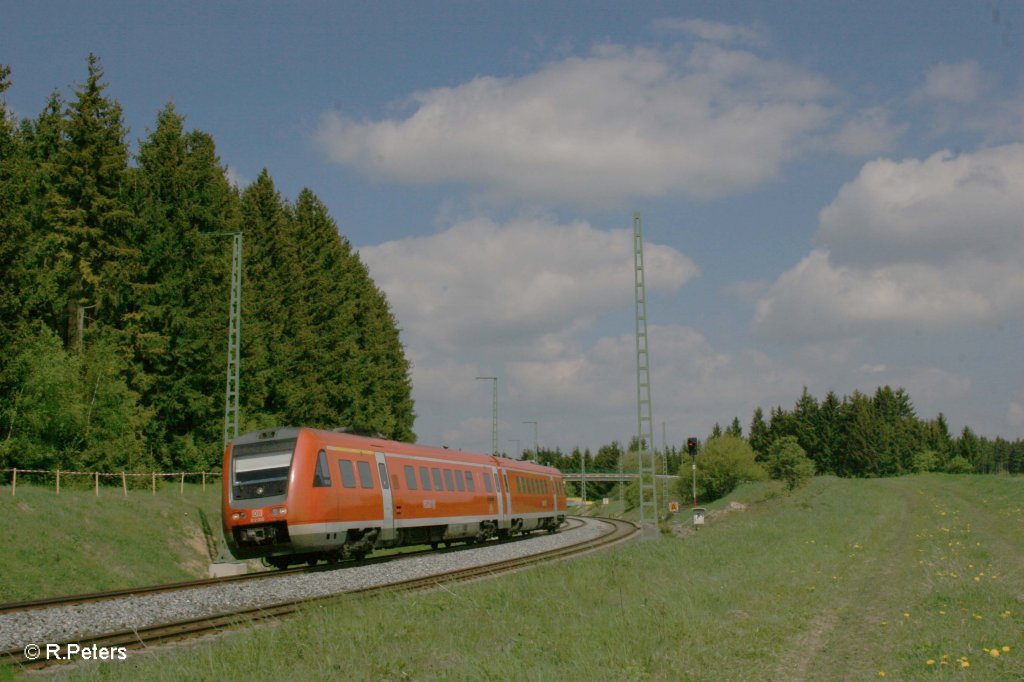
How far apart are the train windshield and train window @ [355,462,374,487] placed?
262 cm

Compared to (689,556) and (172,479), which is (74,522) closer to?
(172,479)

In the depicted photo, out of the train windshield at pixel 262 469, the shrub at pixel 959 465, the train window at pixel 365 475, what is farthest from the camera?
the shrub at pixel 959 465

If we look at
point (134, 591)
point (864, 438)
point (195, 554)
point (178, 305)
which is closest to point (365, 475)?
point (134, 591)

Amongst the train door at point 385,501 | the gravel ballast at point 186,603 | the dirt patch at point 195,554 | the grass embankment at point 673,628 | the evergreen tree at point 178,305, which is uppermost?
the evergreen tree at point 178,305

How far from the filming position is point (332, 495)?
22.4 metres

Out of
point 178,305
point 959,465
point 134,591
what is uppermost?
point 178,305

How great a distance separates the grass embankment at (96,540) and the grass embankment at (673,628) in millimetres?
12977

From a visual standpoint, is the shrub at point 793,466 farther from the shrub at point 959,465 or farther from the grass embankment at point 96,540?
A: the shrub at point 959,465

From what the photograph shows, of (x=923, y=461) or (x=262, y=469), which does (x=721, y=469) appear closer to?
(x=923, y=461)

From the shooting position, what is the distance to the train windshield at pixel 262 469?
21578 millimetres

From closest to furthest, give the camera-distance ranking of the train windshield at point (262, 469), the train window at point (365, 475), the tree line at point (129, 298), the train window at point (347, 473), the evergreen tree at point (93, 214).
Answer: the train windshield at point (262, 469), the train window at point (347, 473), the train window at point (365, 475), the tree line at point (129, 298), the evergreen tree at point (93, 214)

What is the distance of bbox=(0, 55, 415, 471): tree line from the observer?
32.1 metres

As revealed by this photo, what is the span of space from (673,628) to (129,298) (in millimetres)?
33465

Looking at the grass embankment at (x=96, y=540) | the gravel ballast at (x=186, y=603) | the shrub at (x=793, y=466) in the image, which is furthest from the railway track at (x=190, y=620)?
the shrub at (x=793, y=466)
